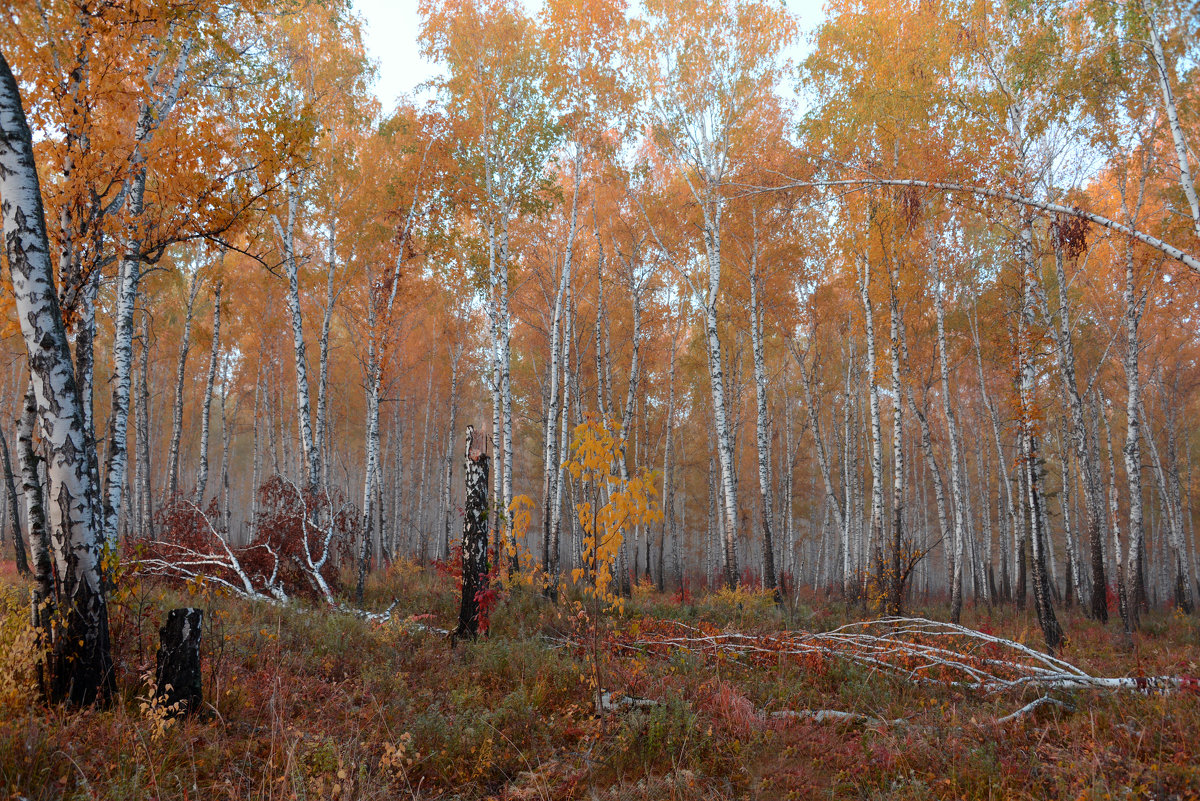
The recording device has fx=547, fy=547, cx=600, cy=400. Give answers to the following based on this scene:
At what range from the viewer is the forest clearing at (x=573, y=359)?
3443mm

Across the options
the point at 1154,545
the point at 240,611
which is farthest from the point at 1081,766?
the point at 1154,545

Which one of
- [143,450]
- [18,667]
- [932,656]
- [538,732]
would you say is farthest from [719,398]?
[143,450]

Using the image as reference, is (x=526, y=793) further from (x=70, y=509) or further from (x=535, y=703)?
(x=70, y=509)

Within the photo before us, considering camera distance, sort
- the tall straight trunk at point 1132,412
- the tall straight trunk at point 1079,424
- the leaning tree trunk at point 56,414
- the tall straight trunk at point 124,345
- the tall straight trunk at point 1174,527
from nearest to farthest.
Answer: the leaning tree trunk at point 56,414
the tall straight trunk at point 124,345
the tall straight trunk at point 1079,424
the tall straight trunk at point 1132,412
the tall straight trunk at point 1174,527

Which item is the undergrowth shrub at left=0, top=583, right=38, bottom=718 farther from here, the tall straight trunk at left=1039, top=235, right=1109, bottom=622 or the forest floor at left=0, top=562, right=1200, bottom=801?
the tall straight trunk at left=1039, top=235, right=1109, bottom=622

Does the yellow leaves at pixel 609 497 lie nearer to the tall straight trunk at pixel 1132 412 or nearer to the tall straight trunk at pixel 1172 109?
the tall straight trunk at pixel 1172 109

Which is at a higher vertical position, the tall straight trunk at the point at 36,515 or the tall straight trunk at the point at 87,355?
the tall straight trunk at the point at 87,355

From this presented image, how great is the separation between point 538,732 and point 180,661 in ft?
8.27

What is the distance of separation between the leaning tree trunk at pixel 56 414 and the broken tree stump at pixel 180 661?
0.31 metres

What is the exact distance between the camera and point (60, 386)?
3.40 meters

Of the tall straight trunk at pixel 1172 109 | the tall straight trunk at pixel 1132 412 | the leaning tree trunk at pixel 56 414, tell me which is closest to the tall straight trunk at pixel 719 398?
the tall straight trunk at pixel 1172 109

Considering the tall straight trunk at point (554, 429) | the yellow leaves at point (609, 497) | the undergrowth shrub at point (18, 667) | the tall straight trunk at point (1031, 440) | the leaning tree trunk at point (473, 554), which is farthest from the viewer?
the tall straight trunk at point (554, 429)

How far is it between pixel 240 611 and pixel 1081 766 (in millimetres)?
7838

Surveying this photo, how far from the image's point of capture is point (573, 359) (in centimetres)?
1692
